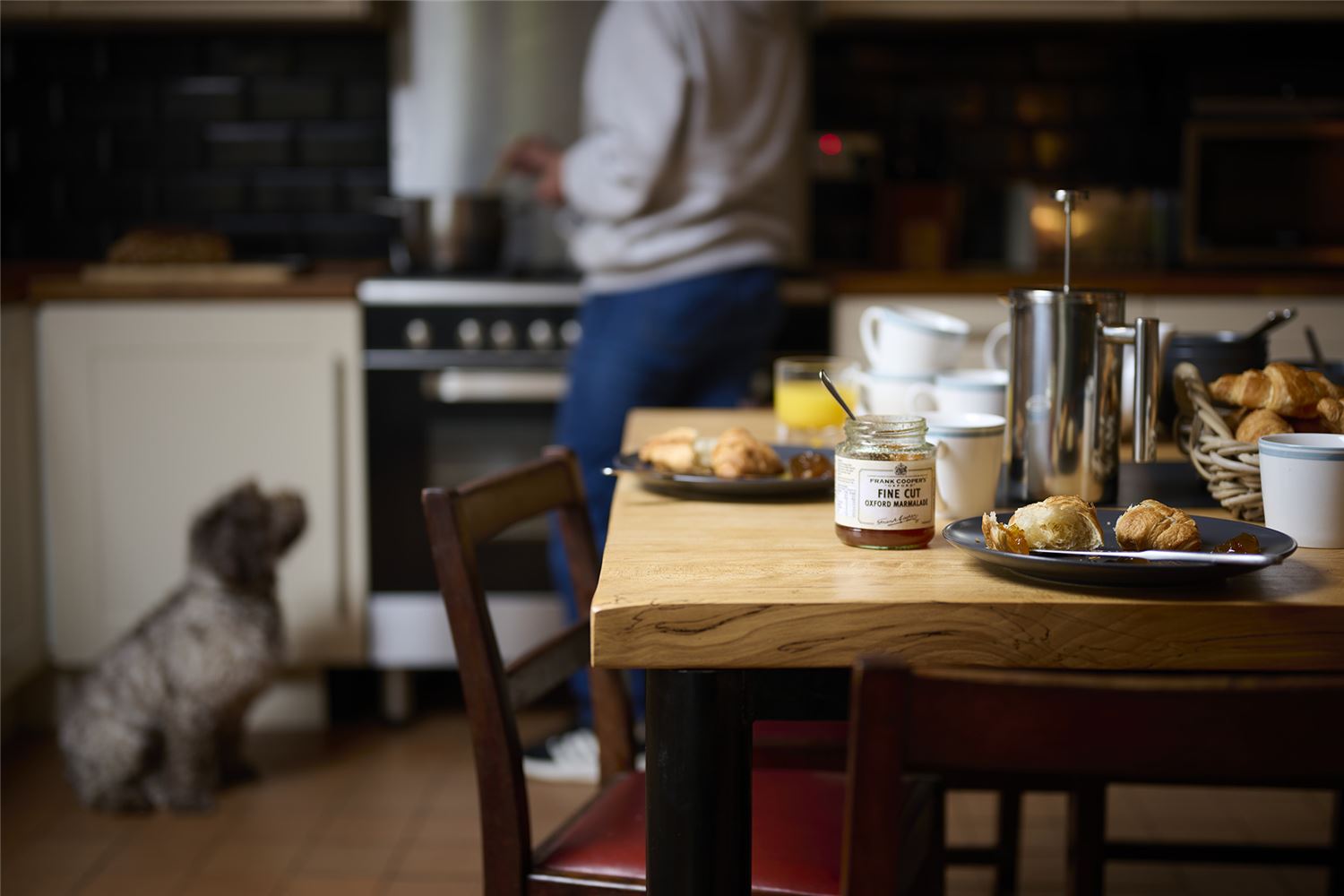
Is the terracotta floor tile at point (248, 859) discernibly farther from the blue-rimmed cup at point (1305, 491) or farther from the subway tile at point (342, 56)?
the subway tile at point (342, 56)

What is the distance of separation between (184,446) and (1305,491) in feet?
7.87

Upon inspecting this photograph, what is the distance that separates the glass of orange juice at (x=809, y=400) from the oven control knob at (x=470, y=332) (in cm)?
130

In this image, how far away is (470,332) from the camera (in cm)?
295

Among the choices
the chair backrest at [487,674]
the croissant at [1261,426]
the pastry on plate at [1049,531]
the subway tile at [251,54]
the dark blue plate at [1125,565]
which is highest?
the subway tile at [251,54]

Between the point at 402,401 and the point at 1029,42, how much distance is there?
6.07 feet

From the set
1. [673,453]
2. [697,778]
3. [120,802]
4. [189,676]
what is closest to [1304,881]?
[673,453]

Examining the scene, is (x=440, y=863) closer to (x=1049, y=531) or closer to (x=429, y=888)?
(x=429, y=888)

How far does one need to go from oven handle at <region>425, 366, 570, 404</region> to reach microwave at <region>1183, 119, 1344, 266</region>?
153 cm

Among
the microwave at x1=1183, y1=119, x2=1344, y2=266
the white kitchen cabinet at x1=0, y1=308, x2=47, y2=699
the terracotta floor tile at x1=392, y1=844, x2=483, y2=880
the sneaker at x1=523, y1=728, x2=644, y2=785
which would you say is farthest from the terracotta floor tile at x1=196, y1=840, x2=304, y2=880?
the microwave at x1=1183, y1=119, x2=1344, y2=266

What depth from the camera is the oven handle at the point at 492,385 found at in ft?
9.69

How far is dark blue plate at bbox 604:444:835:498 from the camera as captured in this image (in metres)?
1.36

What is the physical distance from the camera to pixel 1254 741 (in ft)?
2.36

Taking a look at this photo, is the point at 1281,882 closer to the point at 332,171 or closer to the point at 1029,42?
the point at 1029,42

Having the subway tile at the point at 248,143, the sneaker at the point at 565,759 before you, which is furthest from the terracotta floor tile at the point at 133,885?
the subway tile at the point at 248,143
